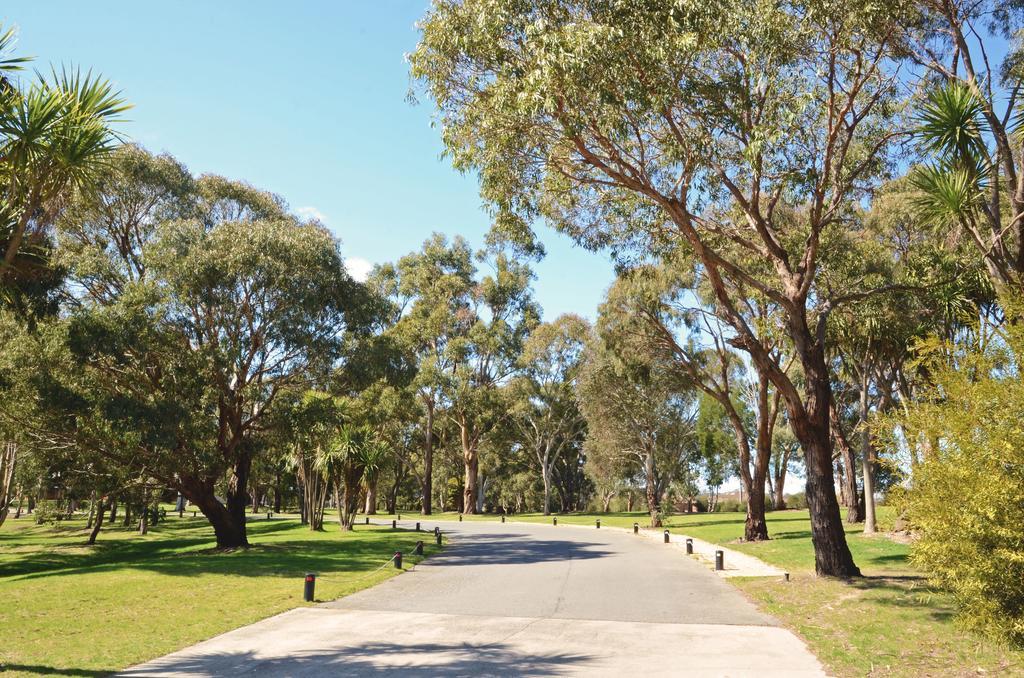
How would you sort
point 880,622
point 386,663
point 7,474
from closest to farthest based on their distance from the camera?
1. point 386,663
2. point 880,622
3. point 7,474

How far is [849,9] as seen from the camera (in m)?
13.3

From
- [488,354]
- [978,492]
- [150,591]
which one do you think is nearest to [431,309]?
[488,354]

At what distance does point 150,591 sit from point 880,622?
15086 millimetres

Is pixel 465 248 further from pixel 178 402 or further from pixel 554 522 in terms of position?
pixel 178 402

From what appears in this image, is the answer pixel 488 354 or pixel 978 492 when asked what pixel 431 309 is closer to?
pixel 488 354

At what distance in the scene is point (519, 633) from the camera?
10.6m

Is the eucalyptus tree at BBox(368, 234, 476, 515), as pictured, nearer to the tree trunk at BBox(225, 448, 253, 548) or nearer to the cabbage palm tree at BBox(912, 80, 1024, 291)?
the tree trunk at BBox(225, 448, 253, 548)

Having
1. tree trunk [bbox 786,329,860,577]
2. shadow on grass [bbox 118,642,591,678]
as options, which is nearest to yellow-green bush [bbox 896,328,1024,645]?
shadow on grass [bbox 118,642,591,678]

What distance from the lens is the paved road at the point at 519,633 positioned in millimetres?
8617

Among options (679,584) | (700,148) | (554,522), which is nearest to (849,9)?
(700,148)

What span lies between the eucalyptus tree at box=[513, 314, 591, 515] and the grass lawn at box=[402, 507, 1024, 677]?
31.8 m

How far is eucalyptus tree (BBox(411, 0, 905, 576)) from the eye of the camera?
13133 millimetres

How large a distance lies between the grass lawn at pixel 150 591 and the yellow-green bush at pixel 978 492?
33.8 feet

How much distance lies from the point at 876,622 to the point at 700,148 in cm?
949
